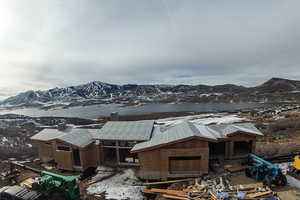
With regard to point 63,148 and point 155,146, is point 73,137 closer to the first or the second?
point 63,148

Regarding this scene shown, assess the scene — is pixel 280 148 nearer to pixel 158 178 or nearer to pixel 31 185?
pixel 158 178

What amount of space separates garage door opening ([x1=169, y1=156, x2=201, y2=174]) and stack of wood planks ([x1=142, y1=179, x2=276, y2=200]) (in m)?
1.15

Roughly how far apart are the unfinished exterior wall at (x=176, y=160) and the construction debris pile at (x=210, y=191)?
700mm

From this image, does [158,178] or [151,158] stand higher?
[151,158]

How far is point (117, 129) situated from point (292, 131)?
24.6 meters

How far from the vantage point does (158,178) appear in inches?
453

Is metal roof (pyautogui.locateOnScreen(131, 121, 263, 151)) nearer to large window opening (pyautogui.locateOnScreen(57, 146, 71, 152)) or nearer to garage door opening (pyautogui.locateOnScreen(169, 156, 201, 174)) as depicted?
garage door opening (pyautogui.locateOnScreen(169, 156, 201, 174))

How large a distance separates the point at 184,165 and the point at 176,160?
661 mm

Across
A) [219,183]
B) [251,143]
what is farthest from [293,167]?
[219,183]

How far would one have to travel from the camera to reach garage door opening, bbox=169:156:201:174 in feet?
36.3

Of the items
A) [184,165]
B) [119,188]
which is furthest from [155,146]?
[119,188]

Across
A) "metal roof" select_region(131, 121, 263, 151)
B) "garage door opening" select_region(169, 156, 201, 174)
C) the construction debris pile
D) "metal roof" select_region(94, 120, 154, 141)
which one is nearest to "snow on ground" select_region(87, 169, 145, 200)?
the construction debris pile

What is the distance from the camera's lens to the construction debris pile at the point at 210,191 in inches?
316

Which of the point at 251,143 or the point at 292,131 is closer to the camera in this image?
the point at 251,143
